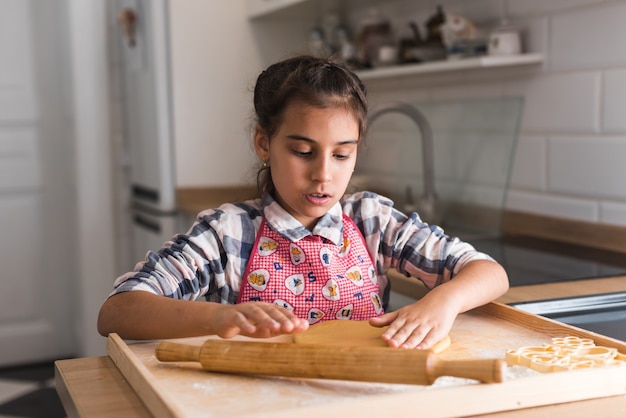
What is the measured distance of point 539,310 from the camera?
49.2 inches

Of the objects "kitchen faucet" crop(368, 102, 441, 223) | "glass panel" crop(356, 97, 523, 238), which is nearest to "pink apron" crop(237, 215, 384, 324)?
"glass panel" crop(356, 97, 523, 238)

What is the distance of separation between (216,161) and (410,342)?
1.97 m

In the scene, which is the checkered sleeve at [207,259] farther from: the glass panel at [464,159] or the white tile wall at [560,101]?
the white tile wall at [560,101]

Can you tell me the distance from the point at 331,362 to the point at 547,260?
92 centimetres

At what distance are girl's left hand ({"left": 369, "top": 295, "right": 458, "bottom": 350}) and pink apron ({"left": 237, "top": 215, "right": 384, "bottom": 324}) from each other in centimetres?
22

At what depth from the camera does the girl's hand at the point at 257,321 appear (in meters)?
0.89

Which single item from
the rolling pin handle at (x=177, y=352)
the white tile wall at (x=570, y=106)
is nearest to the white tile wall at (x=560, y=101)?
the white tile wall at (x=570, y=106)

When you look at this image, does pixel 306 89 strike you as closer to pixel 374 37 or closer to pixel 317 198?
pixel 317 198

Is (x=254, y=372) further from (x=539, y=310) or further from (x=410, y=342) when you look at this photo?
(x=539, y=310)

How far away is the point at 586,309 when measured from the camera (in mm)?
1268

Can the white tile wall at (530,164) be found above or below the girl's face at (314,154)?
below

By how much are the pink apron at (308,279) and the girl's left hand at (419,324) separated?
215 mm

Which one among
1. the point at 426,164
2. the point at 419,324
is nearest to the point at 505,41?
the point at 426,164

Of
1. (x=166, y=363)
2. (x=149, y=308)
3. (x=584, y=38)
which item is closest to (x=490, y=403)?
(x=166, y=363)
